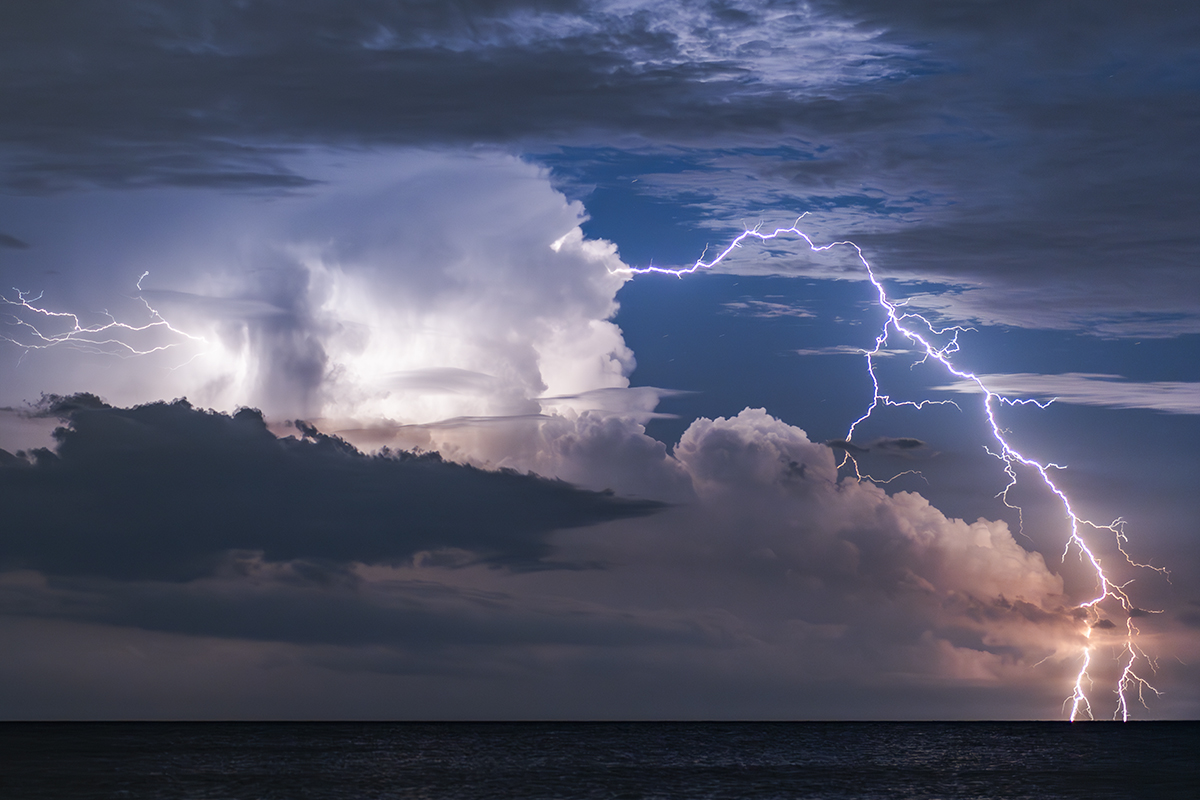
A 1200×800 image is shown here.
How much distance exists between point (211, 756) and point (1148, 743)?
100 meters

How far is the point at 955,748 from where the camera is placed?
10744cm

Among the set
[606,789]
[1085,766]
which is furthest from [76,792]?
[1085,766]

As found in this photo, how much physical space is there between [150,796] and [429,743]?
64.5 m

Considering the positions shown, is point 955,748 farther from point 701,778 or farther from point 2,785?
point 2,785

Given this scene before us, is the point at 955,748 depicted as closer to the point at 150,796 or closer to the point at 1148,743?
the point at 1148,743

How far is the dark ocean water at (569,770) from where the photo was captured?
56.0 m

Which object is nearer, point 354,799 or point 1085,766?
point 354,799

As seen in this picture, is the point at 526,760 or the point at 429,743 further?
the point at 429,743

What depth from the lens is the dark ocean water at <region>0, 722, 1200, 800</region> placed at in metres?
56.0

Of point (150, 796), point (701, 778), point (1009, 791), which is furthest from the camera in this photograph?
point (701, 778)

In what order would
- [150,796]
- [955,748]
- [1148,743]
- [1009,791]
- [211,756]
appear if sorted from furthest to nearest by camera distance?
[1148,743]
[955,748]
[211,756]
[1009,791]
[150,796]

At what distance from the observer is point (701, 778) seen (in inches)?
2574

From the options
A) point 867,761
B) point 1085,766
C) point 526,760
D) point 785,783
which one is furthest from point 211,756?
point 1085,766

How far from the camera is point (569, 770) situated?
71.3m
